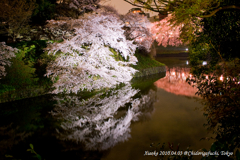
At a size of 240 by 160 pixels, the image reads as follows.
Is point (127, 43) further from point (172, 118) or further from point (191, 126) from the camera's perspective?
point (191, 126)

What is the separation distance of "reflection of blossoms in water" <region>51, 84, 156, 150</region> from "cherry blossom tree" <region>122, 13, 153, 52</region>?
38.2 feet

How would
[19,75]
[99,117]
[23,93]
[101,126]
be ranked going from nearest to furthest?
1. [101,126]
2. [99,117]
3. [19,75]
4. [23,93]

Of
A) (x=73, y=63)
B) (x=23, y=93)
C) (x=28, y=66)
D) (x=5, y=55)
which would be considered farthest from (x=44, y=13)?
(x=23, y=93)

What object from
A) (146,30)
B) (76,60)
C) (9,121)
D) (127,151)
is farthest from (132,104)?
(146,30)

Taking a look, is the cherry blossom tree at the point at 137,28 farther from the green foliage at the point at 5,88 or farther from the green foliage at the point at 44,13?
Answer: the green foliage at the point at 5,88

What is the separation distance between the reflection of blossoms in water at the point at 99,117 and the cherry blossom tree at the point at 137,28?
11.6 meters

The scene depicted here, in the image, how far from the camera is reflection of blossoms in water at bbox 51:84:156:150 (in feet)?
17.7

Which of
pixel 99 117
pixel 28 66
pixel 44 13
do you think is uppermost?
pixel 44 13

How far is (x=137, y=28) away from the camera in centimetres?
1986

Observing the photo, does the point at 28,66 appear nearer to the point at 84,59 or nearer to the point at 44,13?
the point at 84,59

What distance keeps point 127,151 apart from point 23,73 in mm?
8562

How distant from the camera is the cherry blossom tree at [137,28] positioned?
19609mm

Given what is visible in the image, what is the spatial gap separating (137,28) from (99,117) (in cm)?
1561

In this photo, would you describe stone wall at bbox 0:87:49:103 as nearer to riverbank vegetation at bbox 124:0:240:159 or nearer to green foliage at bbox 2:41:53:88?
green foliage at bbox 2:41:53:88
